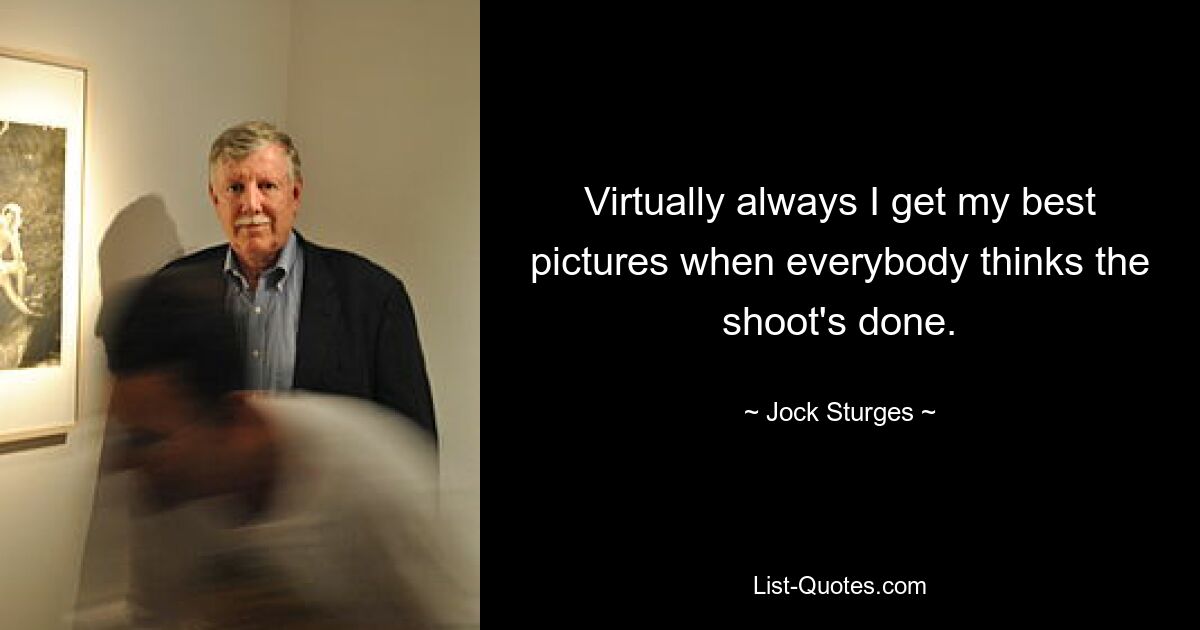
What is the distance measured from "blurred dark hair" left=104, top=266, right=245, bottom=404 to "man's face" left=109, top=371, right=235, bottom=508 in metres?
0.02

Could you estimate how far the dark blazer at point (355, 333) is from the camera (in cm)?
156

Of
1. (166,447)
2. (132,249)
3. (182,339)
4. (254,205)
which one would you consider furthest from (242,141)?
(166,447)

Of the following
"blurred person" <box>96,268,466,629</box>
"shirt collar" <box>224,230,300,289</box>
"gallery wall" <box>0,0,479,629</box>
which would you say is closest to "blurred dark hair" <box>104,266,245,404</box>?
"blurred person" <box>96,268,466,629</box>

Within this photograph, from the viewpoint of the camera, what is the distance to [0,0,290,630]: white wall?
1456 mm

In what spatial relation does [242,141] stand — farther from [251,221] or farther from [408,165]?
[408,165]

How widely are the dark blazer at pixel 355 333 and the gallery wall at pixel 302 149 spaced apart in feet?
0.24

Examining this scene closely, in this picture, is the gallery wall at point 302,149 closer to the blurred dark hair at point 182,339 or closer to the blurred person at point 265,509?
the blurred dark hair at point 182,339

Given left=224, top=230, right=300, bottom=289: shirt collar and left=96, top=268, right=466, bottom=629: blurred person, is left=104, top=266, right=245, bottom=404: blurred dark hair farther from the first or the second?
left=224, top=230, right=300, bottom=289: shirt collar

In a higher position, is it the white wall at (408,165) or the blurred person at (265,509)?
the white wall at (408,165)

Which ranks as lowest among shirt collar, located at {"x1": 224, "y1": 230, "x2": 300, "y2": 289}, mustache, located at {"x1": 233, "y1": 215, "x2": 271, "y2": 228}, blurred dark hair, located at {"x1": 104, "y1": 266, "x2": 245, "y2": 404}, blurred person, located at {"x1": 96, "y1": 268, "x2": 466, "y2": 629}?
blurred person, located at {"x1": 96, "y1": 268, "x2": 466, "y2": 629}

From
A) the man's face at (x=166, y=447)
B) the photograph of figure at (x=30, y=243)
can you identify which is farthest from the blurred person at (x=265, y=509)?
the photograph of figure at (x=30, y=243)

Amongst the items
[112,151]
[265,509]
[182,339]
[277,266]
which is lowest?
[265,509]

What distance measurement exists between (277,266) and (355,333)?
0.42ft

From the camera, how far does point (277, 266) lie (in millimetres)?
1545
